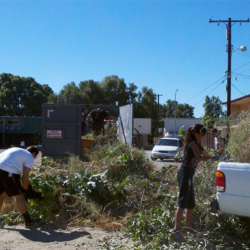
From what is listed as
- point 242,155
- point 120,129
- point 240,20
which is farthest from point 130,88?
point 242,155

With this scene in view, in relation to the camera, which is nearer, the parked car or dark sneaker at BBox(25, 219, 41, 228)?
dark sneaker at BBox(25, 219, 41, 228)

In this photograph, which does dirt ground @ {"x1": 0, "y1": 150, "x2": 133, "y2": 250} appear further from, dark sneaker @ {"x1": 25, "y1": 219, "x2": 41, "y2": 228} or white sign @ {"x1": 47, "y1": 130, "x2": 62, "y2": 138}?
white sign @ {"x1": 47, "y1": 130, "x2": 62, "y2": 138}

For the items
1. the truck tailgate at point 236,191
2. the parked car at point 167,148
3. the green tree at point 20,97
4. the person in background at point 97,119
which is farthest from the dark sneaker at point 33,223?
the green tree at point 20,97

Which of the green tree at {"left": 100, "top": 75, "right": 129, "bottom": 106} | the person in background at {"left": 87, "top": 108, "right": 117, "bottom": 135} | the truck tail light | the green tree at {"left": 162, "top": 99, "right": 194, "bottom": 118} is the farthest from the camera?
the green tree at {"left": 162, "top": 99, "right": 194, "bottom": 118}

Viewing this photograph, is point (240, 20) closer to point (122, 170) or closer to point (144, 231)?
point (122, 170)

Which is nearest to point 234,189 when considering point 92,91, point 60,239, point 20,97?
point 60,239

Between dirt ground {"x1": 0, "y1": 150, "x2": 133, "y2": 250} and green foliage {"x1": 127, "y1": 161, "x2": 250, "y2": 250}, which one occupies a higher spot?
green foliage {"x1": 127, "y1": 161, "x2": 250, "y2": 250}

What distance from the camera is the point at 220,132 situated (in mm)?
7660

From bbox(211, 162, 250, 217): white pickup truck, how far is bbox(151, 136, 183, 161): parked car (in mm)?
16628

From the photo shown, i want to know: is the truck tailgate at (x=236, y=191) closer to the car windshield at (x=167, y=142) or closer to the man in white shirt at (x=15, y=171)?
the man in white shirt at (x=15, y=171)

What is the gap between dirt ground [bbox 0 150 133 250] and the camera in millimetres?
5445

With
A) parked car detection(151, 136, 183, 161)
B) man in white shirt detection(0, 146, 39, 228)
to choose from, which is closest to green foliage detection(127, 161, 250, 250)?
man in white shirt detection(0, 146, 39, 228)

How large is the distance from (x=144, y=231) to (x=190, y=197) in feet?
2.96

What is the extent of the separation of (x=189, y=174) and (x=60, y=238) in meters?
2.17
